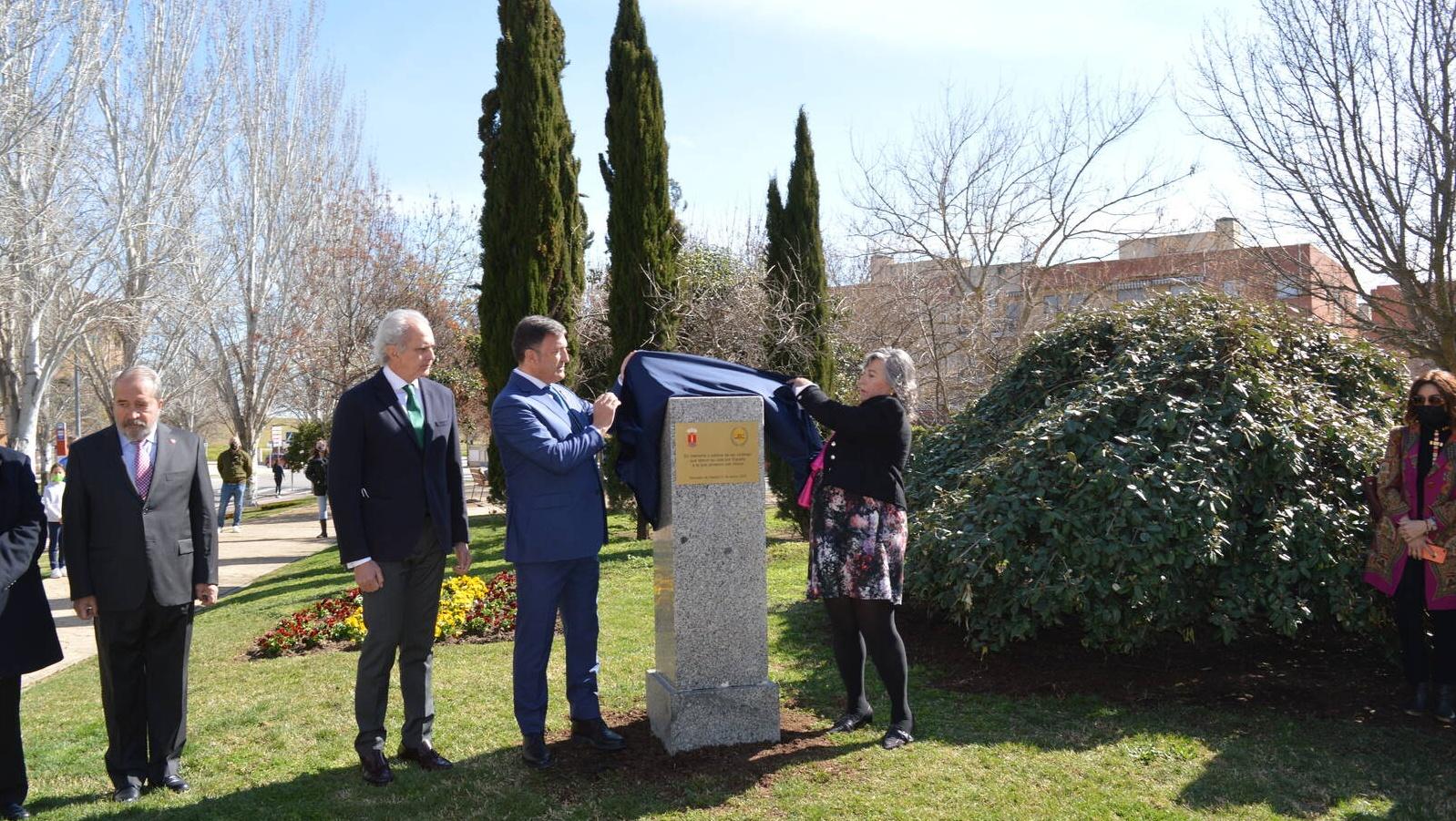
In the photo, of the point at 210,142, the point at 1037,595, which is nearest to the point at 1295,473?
the point at 1037,595

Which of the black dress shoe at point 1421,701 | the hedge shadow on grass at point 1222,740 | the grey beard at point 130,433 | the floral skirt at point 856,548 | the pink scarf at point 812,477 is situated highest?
the grey beard at point 130,433

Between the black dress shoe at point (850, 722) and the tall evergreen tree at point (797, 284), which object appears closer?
the black dress shoe at point (850, 722)

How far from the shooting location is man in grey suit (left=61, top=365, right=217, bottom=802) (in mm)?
4113

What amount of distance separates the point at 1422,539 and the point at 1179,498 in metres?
1.15

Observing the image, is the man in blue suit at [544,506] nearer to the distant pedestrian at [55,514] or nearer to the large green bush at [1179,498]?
the large green bush at [1179,498]

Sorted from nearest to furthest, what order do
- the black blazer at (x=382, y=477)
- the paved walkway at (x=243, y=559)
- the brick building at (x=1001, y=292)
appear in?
the black blazer at (x=382, y=477) → the paved walkway at (x=243, y=559) → the brick building at (x=1001, y=292)

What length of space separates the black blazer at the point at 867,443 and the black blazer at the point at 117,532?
2.74 m

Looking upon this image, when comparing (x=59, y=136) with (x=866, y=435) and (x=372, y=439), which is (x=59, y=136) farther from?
(x=866, y=435)

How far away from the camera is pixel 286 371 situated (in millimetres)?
28797

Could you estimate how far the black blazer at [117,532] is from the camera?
410cm

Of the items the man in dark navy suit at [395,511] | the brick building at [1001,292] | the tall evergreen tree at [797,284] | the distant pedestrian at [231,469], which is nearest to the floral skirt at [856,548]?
the man in dark navy suit at [395,511]

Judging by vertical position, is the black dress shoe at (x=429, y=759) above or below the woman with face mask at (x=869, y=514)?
below

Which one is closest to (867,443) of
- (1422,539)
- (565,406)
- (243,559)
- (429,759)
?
(565,406)

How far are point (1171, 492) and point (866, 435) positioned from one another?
202 centimetres
